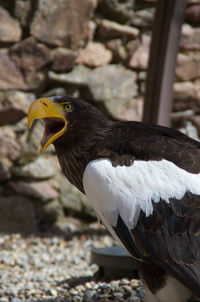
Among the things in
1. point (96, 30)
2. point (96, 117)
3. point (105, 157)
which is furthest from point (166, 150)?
point (96, 30)

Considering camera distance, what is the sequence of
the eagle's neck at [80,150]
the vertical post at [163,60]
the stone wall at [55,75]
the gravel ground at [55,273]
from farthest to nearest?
the stone wall at [55,75]
the vertical post at [163,60]
the gravel ground at [55,273]
the eagle's neck at [80,150]

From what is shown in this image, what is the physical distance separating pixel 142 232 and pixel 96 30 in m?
2.83

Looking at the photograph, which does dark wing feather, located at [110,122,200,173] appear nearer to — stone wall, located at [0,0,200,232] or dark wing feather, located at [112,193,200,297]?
dark wing feather, located at [112,193,200,297]

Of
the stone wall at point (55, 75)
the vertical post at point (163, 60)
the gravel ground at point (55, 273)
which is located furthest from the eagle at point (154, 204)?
the stone wall at point (55, 75)

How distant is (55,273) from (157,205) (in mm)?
1584

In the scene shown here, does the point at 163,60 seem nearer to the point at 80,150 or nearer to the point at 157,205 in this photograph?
the point at 80,150

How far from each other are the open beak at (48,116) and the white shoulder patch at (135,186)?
29 centimetres

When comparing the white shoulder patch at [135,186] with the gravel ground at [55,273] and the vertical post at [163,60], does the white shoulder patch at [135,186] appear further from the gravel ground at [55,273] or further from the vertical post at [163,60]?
the vertical post at [163,60]

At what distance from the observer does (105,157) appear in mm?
2098

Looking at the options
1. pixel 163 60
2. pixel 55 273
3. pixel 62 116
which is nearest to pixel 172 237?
pixel 62 116

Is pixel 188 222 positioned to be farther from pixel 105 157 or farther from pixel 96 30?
pixel 96 30

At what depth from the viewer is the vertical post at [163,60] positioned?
384cm

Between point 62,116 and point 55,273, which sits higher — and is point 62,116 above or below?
above

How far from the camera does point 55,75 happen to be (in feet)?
14.1
